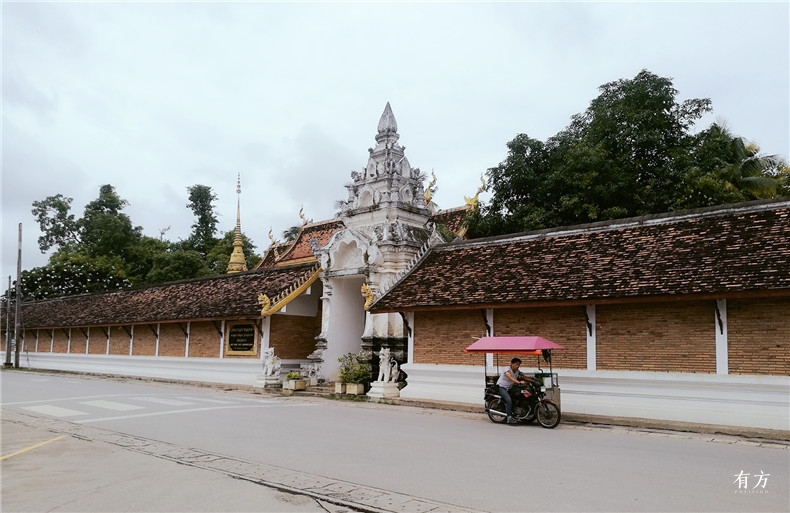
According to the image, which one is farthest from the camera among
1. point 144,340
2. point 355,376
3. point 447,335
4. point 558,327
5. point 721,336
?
point 144,340

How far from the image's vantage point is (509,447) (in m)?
9.56

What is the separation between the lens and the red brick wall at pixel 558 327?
13836 millimetres

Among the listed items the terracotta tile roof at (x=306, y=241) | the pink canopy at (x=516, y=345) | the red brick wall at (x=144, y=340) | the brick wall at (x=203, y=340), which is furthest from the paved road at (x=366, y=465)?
the terracotta tile roof at (x=306, y=241)

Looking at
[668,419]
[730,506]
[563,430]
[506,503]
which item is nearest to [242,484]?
[506,503]

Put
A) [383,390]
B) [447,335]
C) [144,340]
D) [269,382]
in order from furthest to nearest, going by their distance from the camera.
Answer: [144,340], [269,382], [383,390], [447,335]

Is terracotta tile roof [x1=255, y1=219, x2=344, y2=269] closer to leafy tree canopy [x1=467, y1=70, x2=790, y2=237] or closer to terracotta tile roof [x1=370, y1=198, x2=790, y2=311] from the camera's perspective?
leafy tree canopy [x1=467, y1=70, x2=790, y2=237]

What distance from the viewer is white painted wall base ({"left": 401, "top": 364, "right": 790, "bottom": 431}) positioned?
36.8ft

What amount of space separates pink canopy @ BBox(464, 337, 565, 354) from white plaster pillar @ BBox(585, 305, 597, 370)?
3.74 ft

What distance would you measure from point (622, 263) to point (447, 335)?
482 centimetres

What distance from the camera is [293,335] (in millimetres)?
22453

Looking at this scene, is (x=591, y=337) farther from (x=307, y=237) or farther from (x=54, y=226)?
(x=54, y=226)

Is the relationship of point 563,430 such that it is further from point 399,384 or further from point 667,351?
point 399,384

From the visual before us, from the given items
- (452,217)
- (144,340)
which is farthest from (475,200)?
(144,340)

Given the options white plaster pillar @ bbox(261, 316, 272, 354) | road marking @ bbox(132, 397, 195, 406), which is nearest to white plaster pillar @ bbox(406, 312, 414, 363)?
road marking @ bbox(132, 397, 195, 406)
